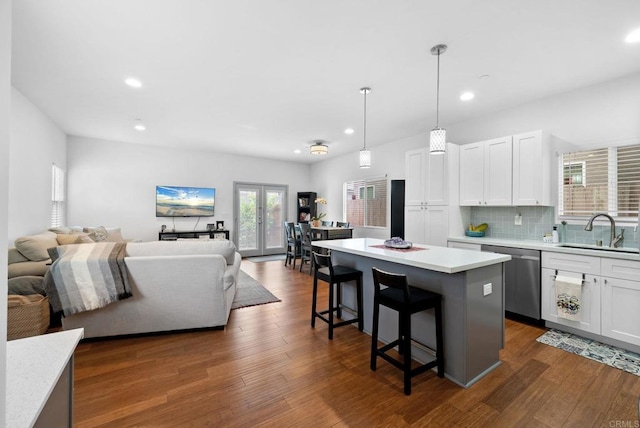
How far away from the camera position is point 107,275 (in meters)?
2.74

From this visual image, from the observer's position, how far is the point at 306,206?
830 cm

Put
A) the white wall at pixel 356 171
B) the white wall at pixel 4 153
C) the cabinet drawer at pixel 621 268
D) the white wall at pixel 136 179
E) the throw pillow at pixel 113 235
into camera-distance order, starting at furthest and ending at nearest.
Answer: the white wall at pixel 136 179 < the white wall at pixel 356 171 < the throw pillow at pixel 113 235 < the cabinet drawer at pixel 621 268 < the white wall at pixel 4 153

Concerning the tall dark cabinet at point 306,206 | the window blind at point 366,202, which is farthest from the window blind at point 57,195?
the window blind at point 366,202

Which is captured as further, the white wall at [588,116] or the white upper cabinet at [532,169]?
the white upper cabinet at [532,169]

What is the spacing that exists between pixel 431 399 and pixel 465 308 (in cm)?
69

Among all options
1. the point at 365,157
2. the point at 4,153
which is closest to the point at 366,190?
the point at 365,157

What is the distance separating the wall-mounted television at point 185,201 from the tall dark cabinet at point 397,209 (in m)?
4.59

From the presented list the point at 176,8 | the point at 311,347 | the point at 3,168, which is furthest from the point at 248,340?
the point at 176,8

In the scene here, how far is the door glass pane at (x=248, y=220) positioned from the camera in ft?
25.7

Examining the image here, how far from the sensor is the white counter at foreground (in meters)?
2.14

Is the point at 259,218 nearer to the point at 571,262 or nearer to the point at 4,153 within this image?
the point at 571,262

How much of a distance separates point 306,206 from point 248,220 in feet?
5.55

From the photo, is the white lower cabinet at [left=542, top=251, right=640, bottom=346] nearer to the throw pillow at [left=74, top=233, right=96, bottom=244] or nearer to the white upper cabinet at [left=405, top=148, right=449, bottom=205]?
the white upper cabinet at [left=405, top=148, right=449, bottom=205]

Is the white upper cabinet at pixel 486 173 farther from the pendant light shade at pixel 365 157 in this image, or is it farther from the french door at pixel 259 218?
the french door at pixel 259 218
